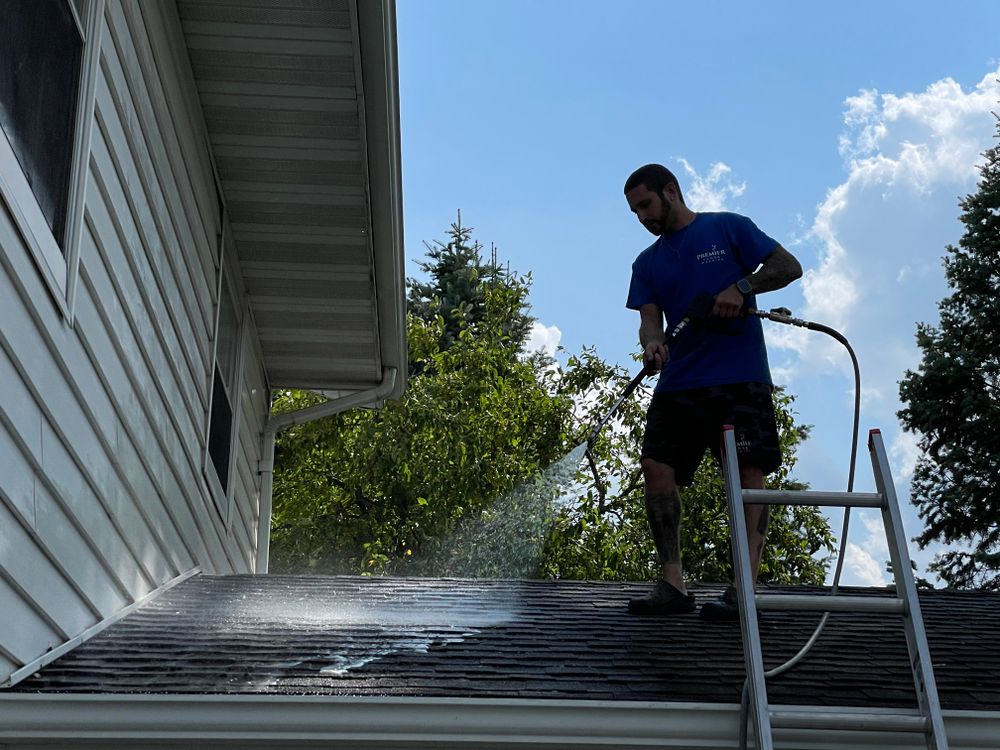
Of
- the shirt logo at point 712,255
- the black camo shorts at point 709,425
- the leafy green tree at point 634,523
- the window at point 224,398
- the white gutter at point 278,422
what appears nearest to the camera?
the black camo shorts at point 709,425

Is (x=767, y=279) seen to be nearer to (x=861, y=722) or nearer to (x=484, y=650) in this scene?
(x=484, y=650)

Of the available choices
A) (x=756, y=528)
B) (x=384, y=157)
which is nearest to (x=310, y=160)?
(x=384, y=157)

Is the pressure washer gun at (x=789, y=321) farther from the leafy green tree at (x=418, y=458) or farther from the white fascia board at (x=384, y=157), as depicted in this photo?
the leafy green tree at (x=418, y=458)

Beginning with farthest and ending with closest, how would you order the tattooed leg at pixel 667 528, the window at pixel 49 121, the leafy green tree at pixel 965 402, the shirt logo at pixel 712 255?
the leafy green tree at pixel 965 402
the shirt logo at pixel 712 255
the tattooed leg at pixel 667 528
the window at pixel 49 121

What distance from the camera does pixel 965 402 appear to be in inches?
763

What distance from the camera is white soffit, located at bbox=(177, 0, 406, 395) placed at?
507cm

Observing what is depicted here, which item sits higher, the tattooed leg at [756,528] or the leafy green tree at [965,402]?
the leafy green tree at [965,402]

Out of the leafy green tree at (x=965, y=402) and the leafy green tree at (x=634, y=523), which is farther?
the leafy green tree at (x=965, y=402)

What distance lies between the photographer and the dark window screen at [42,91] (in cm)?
303

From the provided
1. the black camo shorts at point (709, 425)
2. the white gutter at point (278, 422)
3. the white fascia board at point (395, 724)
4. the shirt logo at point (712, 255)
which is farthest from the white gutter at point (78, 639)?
the white gutter at point (278, 422)

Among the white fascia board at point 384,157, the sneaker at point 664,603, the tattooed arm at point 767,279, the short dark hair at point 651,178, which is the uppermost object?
the white fascia board at point 384,157

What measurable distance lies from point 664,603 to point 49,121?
2.72 meters

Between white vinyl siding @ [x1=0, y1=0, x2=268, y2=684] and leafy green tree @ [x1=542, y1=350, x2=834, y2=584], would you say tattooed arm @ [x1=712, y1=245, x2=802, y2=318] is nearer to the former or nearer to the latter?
white vinyl siding @ [x1=0, y1=0, x2=268, y2=684]

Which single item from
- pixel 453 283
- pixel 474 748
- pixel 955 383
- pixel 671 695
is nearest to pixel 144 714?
pixel 474 748
